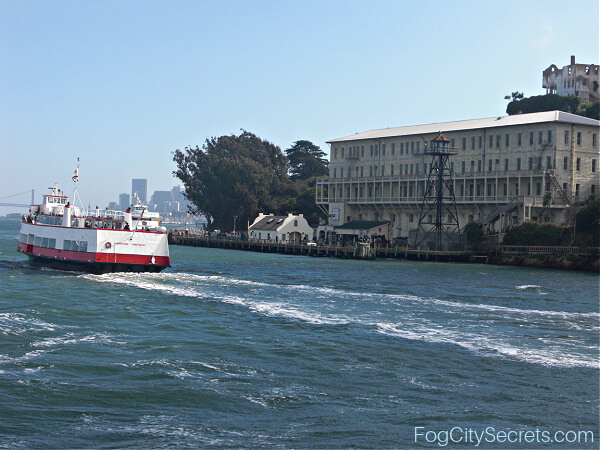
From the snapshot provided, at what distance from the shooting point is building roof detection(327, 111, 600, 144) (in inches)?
3260

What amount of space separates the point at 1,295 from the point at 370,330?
20.9 m

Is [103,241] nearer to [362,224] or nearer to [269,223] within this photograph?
[362,224]

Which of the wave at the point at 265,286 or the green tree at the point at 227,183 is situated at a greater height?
the green tree at the point at 227,183

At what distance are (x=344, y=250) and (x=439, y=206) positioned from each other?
12785 mm

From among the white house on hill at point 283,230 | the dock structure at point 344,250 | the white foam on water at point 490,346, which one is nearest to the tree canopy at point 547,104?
the dock structure at point 344,250

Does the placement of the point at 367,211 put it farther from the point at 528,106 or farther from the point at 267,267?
the point at 267,267

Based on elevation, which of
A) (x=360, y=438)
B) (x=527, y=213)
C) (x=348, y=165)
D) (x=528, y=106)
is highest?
(x=528, y=106)

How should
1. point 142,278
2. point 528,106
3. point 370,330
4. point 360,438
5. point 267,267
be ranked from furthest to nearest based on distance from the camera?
point 528,106 < point 267,267 < point 142,278 < point 370,330 < point 360,438

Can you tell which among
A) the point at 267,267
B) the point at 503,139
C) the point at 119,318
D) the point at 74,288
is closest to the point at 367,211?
the point at 503,139

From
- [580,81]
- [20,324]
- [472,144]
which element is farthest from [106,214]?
[580,81]

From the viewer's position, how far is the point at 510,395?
66.5 ft

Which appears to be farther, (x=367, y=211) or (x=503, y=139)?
(x=367, y=211)

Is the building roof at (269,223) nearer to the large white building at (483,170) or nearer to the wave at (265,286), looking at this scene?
the large white building at (483,170)

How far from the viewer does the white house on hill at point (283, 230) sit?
349 feet
